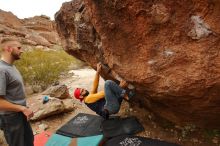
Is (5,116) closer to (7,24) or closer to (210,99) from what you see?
(210,99)

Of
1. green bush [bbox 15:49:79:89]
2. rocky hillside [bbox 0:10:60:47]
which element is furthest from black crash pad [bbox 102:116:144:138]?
rocky hillside [bbox 0:10:60:47]

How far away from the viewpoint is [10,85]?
324 cm

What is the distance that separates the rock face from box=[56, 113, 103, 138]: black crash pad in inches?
70.6

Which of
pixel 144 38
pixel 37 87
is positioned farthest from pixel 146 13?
pixel 37 87

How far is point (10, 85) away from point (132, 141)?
2067mm

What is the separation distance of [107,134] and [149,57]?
1.88m

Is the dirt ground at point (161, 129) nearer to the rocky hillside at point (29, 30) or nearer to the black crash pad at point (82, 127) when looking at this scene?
the black crash pad at point (82, 127)

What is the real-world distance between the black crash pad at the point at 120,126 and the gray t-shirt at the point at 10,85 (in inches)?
71.2

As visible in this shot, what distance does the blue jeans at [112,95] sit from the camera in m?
4.42

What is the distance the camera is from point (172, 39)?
3.09m

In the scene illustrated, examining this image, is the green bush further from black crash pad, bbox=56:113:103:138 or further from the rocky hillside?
the rocky hillside

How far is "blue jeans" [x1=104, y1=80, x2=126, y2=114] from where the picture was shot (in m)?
4.42

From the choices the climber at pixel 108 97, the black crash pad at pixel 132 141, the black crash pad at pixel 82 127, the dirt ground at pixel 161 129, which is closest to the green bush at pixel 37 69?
the dirt ground at pixel 161 129

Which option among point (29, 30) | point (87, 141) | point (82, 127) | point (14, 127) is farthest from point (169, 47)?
point (29, 30)
